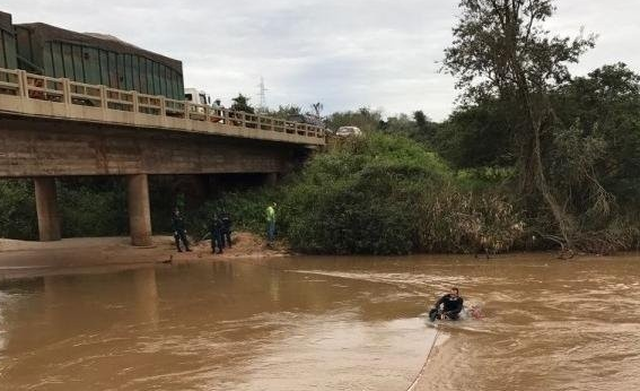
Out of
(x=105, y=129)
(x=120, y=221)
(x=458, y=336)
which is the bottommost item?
(x=458, y=336)

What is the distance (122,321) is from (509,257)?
14918mm

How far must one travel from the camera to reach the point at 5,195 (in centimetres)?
3338

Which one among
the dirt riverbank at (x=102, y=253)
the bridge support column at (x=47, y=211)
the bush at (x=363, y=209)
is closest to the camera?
the dirt riverbank at (x=102, y=253)

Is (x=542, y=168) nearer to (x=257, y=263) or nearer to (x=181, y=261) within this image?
(x=257, y=263)

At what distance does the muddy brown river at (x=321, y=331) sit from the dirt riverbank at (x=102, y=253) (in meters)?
2.45

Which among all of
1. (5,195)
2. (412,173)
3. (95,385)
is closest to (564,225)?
(412,173)

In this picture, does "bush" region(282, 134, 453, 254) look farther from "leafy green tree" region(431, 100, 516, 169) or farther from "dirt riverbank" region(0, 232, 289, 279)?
"leafy green tree" region(431, 100, 516, 169)

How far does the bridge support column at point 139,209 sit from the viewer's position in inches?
990

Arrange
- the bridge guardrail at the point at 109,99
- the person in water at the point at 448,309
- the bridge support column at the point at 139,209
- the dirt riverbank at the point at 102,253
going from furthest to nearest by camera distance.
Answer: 1. the bridge support column at the point at 139,209
2. the dirt riverbank at the point at 102,253
3. the bridge guardrail at the point at 109,99
4. the person in water at the point at 448,309

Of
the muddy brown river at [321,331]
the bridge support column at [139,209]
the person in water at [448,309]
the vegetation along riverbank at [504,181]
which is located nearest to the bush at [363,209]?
the vegetation along riverbank at [504,181]

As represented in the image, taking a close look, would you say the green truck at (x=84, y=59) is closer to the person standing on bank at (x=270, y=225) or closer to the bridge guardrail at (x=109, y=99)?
the bridge guardrail at (x=109, y=99)

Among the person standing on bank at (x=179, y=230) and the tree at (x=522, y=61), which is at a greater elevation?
the tree at (x=522, y=61)

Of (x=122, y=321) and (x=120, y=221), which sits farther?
(x=120, y=221)

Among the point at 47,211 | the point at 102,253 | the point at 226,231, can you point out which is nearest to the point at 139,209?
the point at 102,253
